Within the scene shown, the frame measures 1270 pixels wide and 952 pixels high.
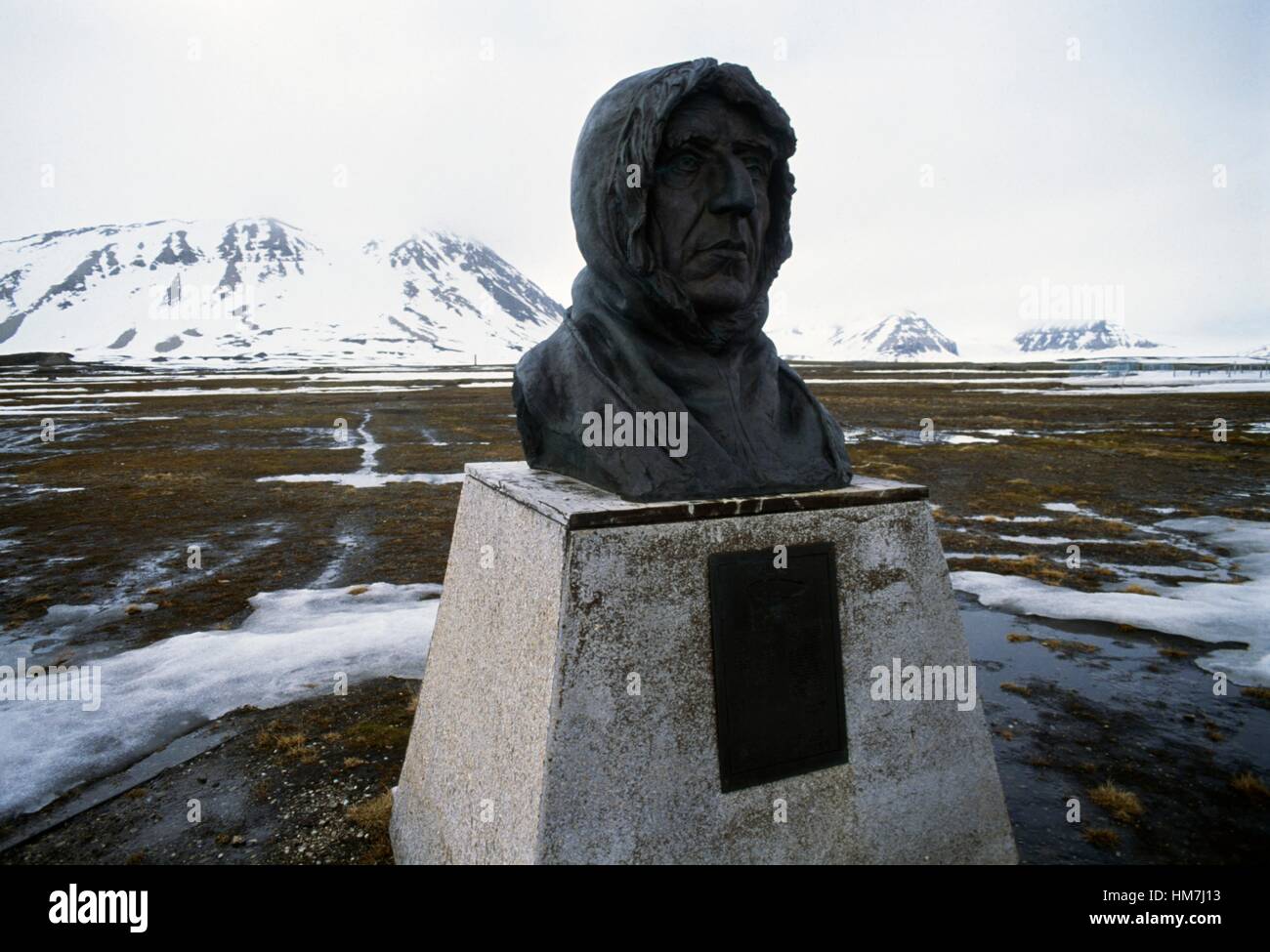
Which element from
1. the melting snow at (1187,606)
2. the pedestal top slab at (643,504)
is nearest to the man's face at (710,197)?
the pedestal top slab at (643,504)

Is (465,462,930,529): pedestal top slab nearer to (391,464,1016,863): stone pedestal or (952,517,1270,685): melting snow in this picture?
(391,464,1016,863): stone pedestal

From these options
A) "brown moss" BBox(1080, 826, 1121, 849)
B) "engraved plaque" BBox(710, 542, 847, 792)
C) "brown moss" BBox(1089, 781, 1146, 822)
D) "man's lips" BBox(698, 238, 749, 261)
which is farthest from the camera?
"brown moss" BBox(1089, 781, 1146, 822)

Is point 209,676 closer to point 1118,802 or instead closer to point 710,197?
point 710,197

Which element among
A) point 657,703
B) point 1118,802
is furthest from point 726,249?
point 1118,802

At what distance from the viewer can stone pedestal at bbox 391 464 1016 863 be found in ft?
9.37

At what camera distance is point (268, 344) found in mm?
169375

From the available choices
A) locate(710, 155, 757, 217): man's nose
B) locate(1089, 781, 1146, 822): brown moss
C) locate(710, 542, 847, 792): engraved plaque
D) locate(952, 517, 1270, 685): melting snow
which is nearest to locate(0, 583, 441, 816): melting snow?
locate(710, 542, 847, 792): engraved plaque

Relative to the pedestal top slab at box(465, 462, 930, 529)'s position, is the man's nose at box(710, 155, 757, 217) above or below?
above

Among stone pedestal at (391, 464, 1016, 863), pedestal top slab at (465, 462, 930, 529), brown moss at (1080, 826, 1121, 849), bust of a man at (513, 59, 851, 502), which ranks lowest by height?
brown moss at (1080, 826, 1121, 849)

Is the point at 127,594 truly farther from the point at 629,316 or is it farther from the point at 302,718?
the point at 629,316

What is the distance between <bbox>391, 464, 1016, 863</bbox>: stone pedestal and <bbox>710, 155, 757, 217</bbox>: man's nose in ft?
3.93

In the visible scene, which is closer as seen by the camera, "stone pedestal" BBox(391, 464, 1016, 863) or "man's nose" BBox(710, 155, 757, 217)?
"stone pedestal" BBox(391, 464, 1016, 863)

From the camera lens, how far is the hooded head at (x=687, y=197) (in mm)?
3125

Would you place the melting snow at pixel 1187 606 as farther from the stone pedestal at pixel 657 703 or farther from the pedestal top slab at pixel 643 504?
the pedestal top slab at pixel 643 504
